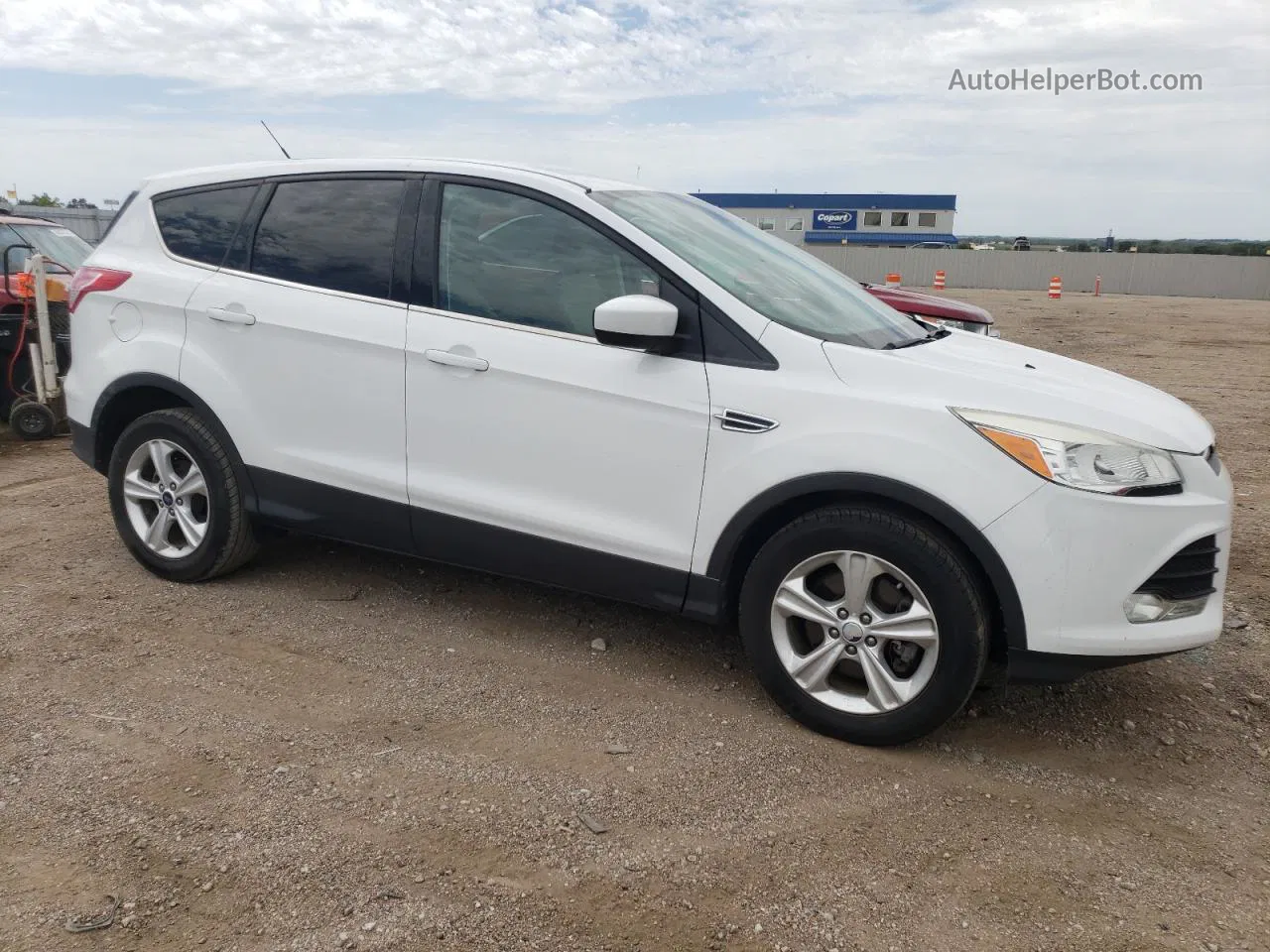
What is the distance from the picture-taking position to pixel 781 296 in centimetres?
376

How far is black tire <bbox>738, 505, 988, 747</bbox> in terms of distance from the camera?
10.3 feet

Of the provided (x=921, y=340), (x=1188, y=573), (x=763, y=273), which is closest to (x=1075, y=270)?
(x=921, y=340)

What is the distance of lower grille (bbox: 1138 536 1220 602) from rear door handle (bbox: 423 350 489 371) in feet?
7.62

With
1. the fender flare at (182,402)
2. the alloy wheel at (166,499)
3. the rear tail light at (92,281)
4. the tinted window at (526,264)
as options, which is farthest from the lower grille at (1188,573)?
→ the rear tail light at (92,281)

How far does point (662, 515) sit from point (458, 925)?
1518 mm

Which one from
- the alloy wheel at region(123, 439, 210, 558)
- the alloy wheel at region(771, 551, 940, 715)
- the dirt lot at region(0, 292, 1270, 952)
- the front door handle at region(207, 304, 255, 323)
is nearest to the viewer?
the dirt lot at region(0, 292, 1270, 952)

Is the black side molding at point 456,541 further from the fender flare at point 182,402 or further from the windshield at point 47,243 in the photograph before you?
the windshield at point 47,243

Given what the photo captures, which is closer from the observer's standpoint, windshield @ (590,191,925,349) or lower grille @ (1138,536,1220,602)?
lower grille @ (1138,536,1220,602)

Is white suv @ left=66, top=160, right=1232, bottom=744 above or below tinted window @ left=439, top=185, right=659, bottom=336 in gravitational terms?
below

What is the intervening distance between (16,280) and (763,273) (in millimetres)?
6807

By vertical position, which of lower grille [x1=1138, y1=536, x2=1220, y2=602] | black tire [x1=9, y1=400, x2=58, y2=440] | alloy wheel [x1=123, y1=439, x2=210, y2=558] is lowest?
black tire [x1=9, y1=400, x2=58, y2=440]

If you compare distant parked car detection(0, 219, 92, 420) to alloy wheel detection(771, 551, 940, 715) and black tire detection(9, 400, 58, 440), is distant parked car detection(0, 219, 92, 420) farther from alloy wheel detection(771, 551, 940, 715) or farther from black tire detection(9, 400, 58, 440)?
alloy wheel detection(771, 551, 940, 715)

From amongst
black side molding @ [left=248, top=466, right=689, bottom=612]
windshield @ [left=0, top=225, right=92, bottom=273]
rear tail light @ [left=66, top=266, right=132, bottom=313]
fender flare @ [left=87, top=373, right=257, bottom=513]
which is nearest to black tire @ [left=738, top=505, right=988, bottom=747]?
black side molding @ [left=248, top=466, right=689, bottom=612]

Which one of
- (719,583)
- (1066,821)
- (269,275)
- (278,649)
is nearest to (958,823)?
(1066,821)
